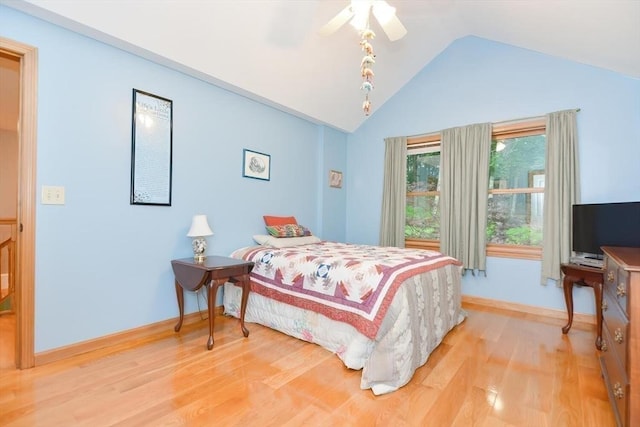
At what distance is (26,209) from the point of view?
202 centimetres

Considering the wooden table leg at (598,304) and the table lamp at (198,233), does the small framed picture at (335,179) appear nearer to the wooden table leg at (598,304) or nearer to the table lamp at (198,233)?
the table lamp at (198,233)

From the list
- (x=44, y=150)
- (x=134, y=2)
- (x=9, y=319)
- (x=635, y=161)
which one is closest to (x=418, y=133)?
(x=635, y=161)

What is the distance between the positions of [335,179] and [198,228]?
7.75 feet

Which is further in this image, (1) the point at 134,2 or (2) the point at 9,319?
(2) the point at 9,319

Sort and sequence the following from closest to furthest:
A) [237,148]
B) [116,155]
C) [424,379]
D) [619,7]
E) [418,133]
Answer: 1. [424,379]
2. [619,7]
3. [116,155]
4. [237,148]
5. [418,133]

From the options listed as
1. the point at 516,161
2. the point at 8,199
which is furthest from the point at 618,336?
the point at 8,199

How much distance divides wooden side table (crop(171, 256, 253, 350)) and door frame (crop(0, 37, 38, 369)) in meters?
0.92

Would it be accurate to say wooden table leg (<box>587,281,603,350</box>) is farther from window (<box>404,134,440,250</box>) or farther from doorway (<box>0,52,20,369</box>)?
doorway (<box>0,52,20,369</box>)

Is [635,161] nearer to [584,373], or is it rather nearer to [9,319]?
[584,373]

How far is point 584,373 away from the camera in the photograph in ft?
6.70

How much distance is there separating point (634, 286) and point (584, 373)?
1.17 metres

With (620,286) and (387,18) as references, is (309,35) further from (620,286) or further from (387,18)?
(620,286)

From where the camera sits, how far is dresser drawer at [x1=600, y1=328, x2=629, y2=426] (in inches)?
52.7

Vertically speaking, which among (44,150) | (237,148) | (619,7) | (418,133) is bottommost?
(44,150)
